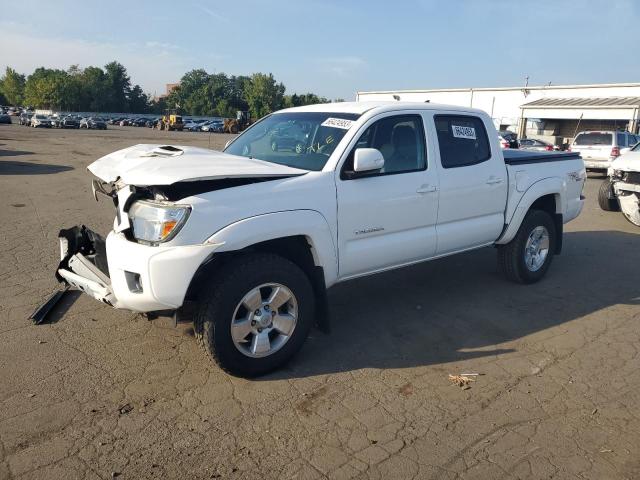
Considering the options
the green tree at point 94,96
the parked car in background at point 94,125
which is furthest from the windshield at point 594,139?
the green tree at point 94,96

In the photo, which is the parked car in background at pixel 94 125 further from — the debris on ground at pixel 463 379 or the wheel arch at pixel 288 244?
the debris on ground at pixel 463 379

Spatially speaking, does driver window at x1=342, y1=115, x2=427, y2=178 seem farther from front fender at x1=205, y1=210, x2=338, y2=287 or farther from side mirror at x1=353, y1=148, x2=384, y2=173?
front fender at x1=205, y1=210, x2=338, y2=287

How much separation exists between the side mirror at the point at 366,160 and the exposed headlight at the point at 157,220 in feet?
4.32

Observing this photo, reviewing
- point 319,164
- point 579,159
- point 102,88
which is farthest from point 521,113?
point 102,88

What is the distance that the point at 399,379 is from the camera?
3.74 metres

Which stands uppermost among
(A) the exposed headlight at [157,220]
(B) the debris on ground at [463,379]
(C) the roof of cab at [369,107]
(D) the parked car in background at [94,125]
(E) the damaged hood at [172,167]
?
(D) the parked car in background at [94,125]

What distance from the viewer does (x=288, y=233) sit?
363 cm

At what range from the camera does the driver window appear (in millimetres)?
4324

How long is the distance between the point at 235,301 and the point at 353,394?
1.02m

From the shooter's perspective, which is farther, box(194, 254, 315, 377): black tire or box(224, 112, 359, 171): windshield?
box(224, 112, 359, 171): windshield

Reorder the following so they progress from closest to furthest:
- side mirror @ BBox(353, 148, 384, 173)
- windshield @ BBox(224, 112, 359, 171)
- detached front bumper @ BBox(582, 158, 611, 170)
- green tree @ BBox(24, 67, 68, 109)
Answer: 1. side mirror @ BBox(353, 148, 384, 173)
2. windshield @ BBox(224, 112, 359, 171)
3. detached front bumper @ BBox(582, 158, 611, 170)
4. green tree @ BBox(24, 67, 68, 109)

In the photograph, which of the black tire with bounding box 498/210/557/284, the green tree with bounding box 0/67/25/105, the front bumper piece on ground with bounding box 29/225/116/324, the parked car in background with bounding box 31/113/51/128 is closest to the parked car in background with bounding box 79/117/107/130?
the parked car in background with bounding box 31/113/51/128

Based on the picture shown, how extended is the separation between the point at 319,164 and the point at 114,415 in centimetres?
227

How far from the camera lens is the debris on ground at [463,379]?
3686mm
